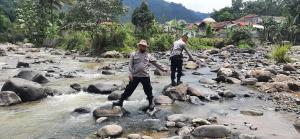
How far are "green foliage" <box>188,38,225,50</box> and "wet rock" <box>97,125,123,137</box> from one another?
4034cm

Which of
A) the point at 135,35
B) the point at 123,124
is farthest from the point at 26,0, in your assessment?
the point at 123,124

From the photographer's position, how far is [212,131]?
28.2 feet

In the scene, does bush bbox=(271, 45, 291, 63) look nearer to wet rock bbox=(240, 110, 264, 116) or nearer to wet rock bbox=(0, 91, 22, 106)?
wet rock bbox=(240, 110, 264, 116)

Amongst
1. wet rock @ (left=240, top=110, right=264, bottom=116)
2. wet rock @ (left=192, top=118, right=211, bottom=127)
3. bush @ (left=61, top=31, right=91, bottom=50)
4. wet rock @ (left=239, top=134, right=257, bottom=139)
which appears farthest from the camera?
bush @ (left=61, top=31, right=91, bottom=50)

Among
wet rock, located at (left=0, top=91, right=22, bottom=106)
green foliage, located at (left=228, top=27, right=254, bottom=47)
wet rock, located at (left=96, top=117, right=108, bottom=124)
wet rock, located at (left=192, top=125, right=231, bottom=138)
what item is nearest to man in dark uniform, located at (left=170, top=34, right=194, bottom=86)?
wet rock, located at (left=96, top=117, right=108, bottom=124)

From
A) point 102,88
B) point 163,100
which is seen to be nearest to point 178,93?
point 163,100

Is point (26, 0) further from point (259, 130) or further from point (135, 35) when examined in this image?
point (259, 130)

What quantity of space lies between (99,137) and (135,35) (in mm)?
34153

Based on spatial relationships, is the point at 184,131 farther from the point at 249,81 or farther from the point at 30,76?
the point at 30,76

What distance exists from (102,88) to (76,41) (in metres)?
30.1

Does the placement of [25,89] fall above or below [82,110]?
above

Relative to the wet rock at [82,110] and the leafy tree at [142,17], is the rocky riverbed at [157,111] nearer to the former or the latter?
the wet rock at [82,110]

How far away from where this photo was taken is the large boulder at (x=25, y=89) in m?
12.3

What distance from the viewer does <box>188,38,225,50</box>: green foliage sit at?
4942 cm
